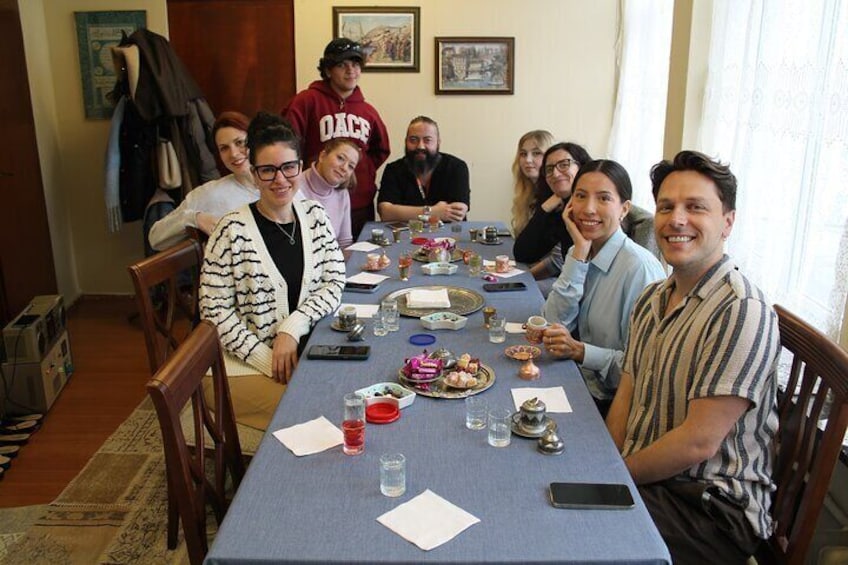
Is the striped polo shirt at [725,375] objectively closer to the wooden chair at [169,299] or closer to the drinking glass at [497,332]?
the drinking glass at [497,332]

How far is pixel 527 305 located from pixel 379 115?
111 inches

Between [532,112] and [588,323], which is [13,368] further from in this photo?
[532,112]

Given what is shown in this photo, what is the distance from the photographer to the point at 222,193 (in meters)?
2.98

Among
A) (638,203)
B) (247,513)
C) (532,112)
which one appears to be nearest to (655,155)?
(638,203)

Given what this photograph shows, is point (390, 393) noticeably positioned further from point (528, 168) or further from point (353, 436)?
point (528, 168)

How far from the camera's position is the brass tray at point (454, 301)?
224cm

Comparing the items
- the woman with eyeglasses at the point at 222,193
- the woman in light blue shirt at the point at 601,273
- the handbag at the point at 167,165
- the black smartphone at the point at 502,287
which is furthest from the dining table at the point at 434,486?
the handbag at the point at 167,165

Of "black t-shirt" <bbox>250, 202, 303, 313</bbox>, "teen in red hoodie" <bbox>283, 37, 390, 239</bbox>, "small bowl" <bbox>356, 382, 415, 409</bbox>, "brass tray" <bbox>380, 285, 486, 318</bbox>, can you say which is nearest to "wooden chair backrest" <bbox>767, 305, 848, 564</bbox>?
"small bowl" <bbox>356, 382, 415, 409</bbox>

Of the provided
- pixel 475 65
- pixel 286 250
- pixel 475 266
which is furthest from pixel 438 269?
pixel 475 65

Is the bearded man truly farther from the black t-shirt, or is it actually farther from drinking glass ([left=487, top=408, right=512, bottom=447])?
drinking glass ([left=487, top=408, right=512, bottom=447])

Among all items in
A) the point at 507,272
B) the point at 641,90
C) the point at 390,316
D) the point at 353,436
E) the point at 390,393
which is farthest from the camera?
the point at 641,90

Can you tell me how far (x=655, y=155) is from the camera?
378cm

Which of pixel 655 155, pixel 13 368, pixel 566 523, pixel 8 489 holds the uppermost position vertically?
pixel 655 155

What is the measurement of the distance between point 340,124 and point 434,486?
10.9 ft
